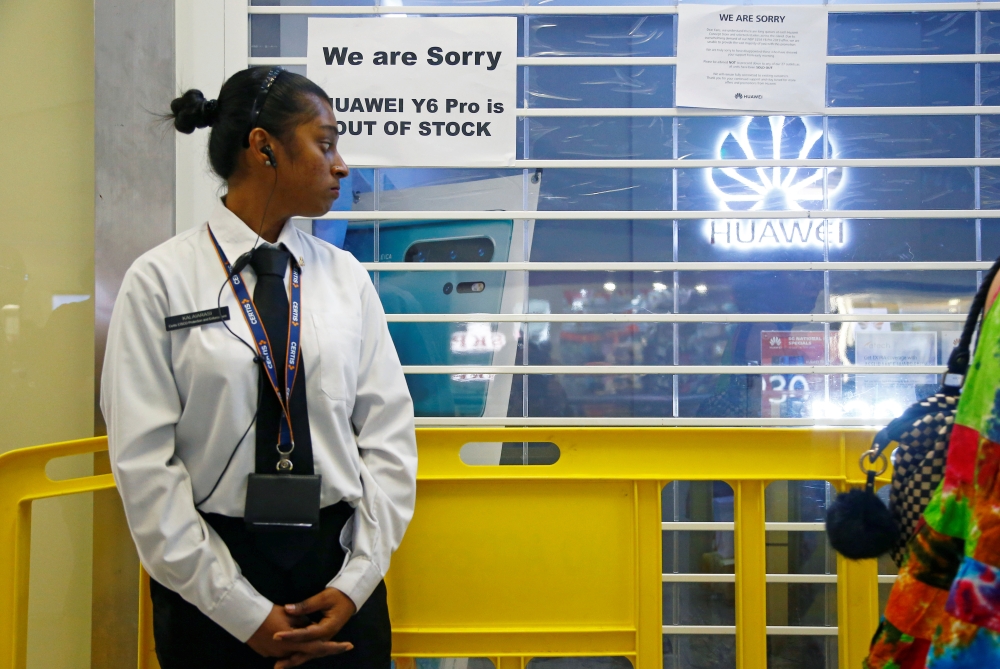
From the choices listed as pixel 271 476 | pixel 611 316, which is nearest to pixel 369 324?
pixel 271 476

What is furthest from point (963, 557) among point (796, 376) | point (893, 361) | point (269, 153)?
point (893, 361)

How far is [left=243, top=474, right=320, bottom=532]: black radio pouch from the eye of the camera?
162 centimetres

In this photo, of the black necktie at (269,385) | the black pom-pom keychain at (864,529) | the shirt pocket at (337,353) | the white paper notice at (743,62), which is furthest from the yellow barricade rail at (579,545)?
the white paper notice at (743,62)

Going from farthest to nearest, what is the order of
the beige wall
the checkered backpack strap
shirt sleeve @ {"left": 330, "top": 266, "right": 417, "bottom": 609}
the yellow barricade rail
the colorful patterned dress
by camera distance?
1. the beige wall
2. the yellow barricade rail
3. shirt sleeve @ {"left": 330, "top": 266, "right": 417, "bottom": 609}
4. the checkered backpack strap
5. the colorful patterned dress

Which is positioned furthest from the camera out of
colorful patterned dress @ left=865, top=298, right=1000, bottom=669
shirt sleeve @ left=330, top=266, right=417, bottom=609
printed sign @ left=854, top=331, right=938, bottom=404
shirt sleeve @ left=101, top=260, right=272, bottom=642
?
printed sign @ left=854, top=331, right=938, bottom=404

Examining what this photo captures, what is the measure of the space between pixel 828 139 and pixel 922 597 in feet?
7.48

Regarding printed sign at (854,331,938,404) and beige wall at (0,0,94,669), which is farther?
printed sign at (854,331,938,404)

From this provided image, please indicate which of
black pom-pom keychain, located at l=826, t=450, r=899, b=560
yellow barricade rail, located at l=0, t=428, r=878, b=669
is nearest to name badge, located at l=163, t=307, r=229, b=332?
yellow barricade rail, located at l=0, t=428, r=878, b=669

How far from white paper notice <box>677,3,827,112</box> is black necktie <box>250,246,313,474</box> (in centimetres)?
194

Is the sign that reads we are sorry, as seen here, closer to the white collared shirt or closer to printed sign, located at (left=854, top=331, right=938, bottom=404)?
the white collared shirt

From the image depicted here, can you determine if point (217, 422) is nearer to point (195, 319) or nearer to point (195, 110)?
point (195, 319)

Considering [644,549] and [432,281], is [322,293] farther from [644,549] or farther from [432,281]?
[644,549]

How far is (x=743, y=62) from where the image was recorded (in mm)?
3025

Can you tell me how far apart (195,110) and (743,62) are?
7.08 ft
